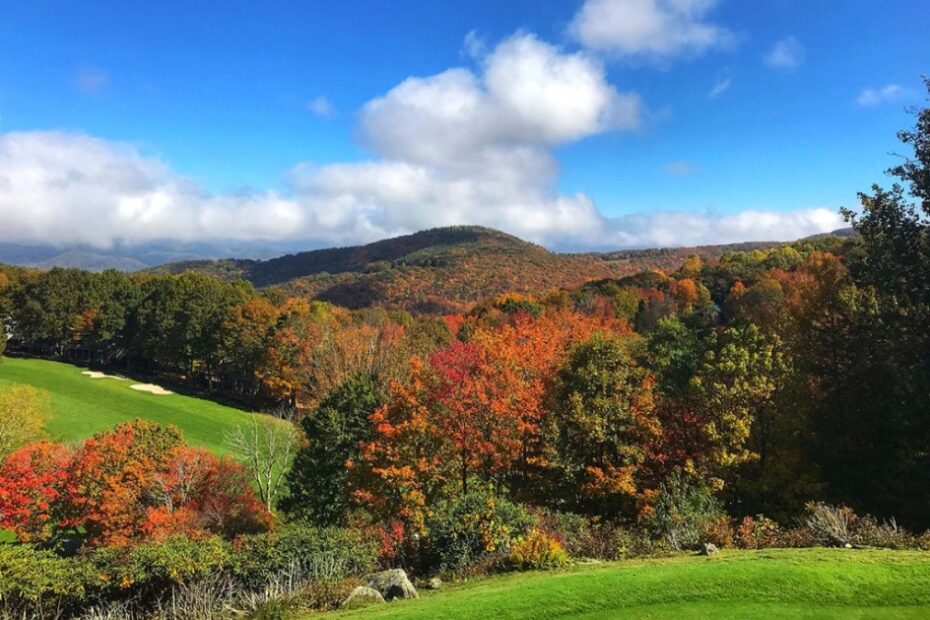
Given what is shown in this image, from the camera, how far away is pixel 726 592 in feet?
34.9

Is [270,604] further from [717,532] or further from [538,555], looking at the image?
[717,532]

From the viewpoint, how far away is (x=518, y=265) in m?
199

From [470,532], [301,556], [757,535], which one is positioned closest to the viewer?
[757,535]

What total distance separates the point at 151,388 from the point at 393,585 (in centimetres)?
6272

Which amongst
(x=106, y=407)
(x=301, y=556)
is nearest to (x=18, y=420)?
(x=106, y=407)

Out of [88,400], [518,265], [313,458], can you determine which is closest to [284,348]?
[88,400]

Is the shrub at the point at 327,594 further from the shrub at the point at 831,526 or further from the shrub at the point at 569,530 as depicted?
the shrub at the point at 831,526

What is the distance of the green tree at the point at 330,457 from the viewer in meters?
26.9

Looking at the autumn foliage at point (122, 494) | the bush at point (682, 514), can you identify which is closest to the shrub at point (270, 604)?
the bush at point (682, 514)

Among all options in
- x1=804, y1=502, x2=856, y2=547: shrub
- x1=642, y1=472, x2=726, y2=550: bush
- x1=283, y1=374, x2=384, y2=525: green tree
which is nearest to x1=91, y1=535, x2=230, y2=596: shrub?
x1=283, y1=374, x2=384, y2=525: green tree

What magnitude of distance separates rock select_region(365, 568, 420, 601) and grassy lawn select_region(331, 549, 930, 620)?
54.5 inches

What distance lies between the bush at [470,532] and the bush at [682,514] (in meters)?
4.01

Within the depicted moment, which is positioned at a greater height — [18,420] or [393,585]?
[393,585]

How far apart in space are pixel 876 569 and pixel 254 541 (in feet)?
53.3
